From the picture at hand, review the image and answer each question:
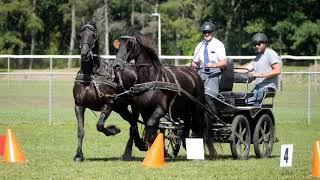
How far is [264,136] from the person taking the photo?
15.4m

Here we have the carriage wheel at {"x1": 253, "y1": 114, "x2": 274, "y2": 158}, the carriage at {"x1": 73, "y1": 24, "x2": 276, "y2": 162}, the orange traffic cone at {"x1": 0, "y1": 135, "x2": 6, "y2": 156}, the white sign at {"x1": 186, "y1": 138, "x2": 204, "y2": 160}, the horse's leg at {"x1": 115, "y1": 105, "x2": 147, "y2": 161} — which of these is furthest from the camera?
the carriage wheel at {"x1": 253, "y1": 114, "x2": 274, "y2": 158}

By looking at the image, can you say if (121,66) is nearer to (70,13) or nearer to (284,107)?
(284,107)

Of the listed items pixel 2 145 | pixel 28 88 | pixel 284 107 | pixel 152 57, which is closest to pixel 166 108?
pixel 152 57

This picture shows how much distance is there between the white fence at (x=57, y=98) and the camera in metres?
25.4

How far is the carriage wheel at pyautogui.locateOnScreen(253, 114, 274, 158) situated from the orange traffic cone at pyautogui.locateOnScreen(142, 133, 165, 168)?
11.0ft

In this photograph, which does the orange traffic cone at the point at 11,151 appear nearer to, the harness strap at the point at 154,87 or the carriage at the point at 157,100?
the carriage at the point at 157,100

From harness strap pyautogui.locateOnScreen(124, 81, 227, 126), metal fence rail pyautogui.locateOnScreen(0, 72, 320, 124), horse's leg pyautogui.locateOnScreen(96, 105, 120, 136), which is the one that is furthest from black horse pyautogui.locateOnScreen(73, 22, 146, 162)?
metal fence rail pyautogui.locateOnScreen(0, 72, 320, 124)

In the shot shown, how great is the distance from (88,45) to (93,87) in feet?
2.59

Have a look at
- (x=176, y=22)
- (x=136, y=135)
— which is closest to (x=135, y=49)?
(x=136, y=135)

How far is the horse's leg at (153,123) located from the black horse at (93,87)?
27.5 inches

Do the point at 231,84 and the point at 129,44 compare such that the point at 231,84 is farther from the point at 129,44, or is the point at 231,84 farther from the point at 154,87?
the point at 129,44

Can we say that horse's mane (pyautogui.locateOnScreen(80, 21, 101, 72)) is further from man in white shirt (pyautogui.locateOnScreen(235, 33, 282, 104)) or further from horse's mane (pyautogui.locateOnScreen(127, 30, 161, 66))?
man in white shirt (pyautogui.locateOnScreen(235, 33, 282, 104))

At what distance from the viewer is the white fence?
2539cm

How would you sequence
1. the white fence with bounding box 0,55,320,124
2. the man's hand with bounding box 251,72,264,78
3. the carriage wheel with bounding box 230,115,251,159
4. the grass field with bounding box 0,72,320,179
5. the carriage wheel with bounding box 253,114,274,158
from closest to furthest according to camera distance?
1. the grass field with bounding box 0,72,320,179
2. the carriage wheel with bounding box 230,115,251,159
3. the man's hand with bounding box 251,72,264,78
4. the carriage wheel with bounding box 253,114,274,158
5. the white fence with bounding box 0,55,320,124
